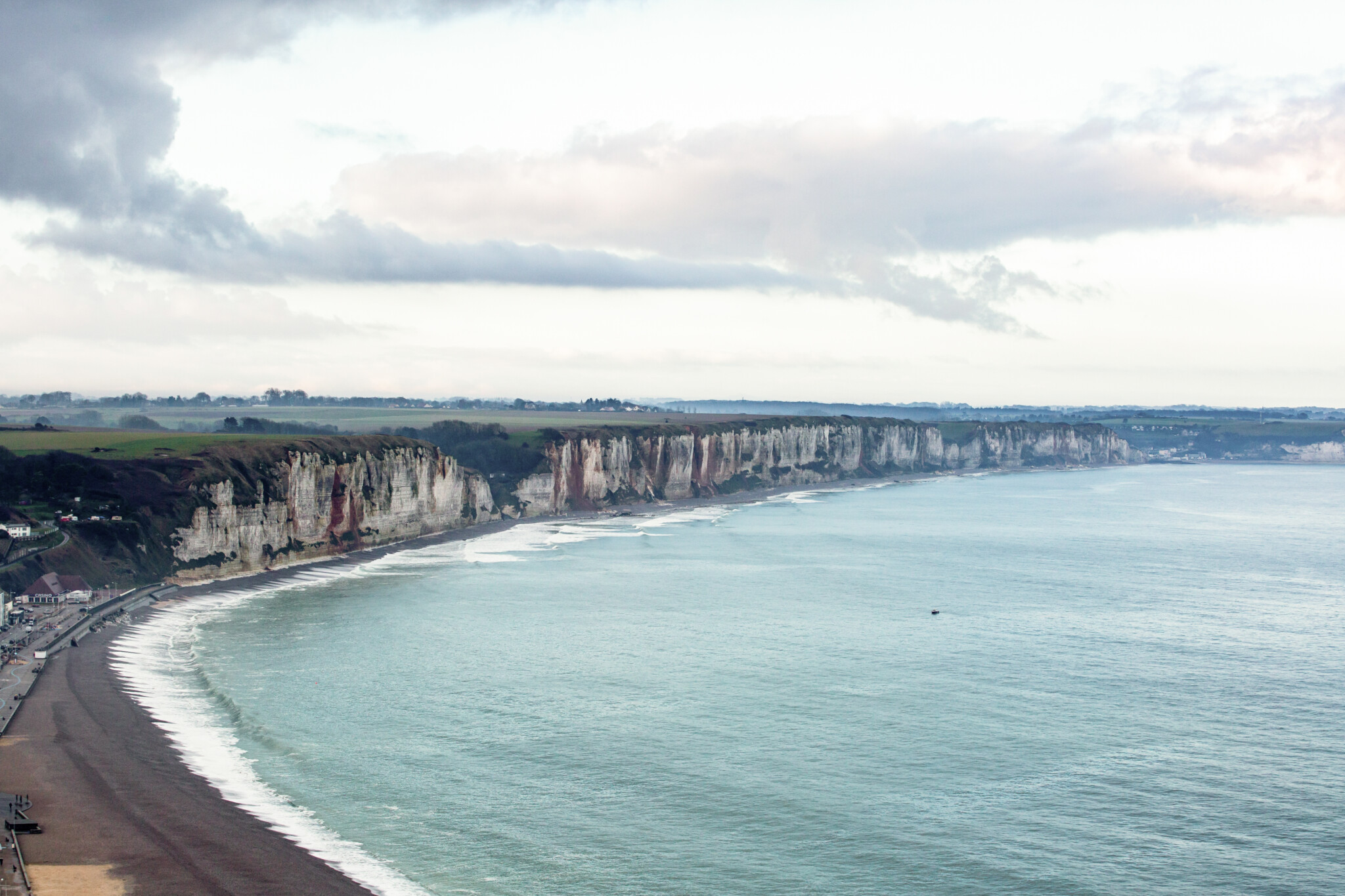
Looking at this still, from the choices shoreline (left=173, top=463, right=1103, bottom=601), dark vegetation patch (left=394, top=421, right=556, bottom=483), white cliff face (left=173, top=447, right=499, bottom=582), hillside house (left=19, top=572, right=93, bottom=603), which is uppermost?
dark vegetation patch (left=394, top=421, right=556, bottom=483)

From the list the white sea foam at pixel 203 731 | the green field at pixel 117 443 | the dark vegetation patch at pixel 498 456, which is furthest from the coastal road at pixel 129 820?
the dark vegetation patch at pixel 498 456

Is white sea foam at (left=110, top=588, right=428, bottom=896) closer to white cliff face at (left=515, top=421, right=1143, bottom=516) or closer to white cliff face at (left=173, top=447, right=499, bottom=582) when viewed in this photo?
white cliff face at (left=173, top=447, right=499, bottom=582)

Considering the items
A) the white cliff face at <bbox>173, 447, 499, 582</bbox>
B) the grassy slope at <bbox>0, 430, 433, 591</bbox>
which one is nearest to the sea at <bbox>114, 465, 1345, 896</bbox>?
the white cliff face at <bbox>173, 447, 499, 582</bbox>

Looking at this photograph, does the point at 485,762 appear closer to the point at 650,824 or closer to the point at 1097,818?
the point at 650,824

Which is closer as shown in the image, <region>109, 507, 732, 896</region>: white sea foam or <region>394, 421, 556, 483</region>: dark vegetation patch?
<region>109, 507, 732, 896</region>: white sea foam

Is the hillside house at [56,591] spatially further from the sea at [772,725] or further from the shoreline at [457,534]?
the shoreline at [457,534]

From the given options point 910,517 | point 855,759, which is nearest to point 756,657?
point 855,759
